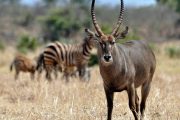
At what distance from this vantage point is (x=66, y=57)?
18.2 meters

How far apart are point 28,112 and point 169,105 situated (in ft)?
8.83

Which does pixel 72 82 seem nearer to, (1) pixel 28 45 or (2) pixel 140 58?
(2) pixel 140 58

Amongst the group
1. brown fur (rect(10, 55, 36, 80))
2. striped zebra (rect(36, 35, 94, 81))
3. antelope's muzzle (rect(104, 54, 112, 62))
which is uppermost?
antelope's muzzle (rect(104, 54, 112, 62))

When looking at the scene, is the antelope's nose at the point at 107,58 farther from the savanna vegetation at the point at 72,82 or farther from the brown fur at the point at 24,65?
the brown fur at the point at 24,65

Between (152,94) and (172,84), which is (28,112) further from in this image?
(172,84)

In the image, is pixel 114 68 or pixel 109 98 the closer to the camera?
pixel 114 68

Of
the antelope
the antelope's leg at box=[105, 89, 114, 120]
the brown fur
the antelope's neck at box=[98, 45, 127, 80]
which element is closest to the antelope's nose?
the antelope

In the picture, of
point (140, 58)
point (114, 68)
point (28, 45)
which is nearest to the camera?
point (114, 68)

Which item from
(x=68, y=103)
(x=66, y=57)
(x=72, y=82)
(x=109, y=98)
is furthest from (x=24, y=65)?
(x=109, y=98)

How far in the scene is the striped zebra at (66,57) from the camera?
18.0 metres

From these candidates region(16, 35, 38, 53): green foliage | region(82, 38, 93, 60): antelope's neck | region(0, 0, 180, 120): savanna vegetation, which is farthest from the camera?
region(16, 35, 38, 53): green foliage

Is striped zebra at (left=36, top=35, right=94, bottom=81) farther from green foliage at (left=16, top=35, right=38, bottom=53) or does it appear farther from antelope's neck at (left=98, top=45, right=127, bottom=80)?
green foliage at (left=16, top=35, right=38, bottom=53)

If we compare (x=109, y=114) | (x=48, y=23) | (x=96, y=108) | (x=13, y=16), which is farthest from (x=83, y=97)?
(x=13, y=16)

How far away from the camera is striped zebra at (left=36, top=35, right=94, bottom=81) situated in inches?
707
